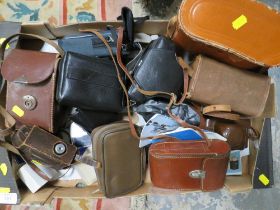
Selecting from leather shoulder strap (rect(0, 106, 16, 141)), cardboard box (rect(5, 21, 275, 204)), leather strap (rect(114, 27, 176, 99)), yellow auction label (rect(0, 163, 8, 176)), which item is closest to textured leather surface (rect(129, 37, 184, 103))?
leather strap (rect(114, 27, 176, 99))

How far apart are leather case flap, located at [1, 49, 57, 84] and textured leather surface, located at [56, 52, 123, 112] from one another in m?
0.06

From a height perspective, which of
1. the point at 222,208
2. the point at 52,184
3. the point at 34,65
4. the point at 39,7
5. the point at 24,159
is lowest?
the point at 222,208

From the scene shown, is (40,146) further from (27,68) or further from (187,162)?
(187,162)

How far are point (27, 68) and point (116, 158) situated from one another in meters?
0.54

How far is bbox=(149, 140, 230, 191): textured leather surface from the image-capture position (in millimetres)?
1251

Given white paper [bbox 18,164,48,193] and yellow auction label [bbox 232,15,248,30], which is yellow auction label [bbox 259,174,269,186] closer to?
yellow auction label [bbox 232,15,248,30]

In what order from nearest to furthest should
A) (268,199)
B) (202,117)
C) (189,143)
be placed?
(189,143) → (202,117) → (268,199)

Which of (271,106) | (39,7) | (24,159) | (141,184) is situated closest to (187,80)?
(271,106)

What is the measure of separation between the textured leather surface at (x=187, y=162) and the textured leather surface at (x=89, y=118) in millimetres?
276

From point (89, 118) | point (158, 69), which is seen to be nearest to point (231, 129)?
point (158, 69)

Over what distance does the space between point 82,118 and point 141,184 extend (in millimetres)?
451

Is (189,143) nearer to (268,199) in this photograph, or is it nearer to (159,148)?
(159,148)

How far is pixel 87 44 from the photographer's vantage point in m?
1.40

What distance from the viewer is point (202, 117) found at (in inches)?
54.7
